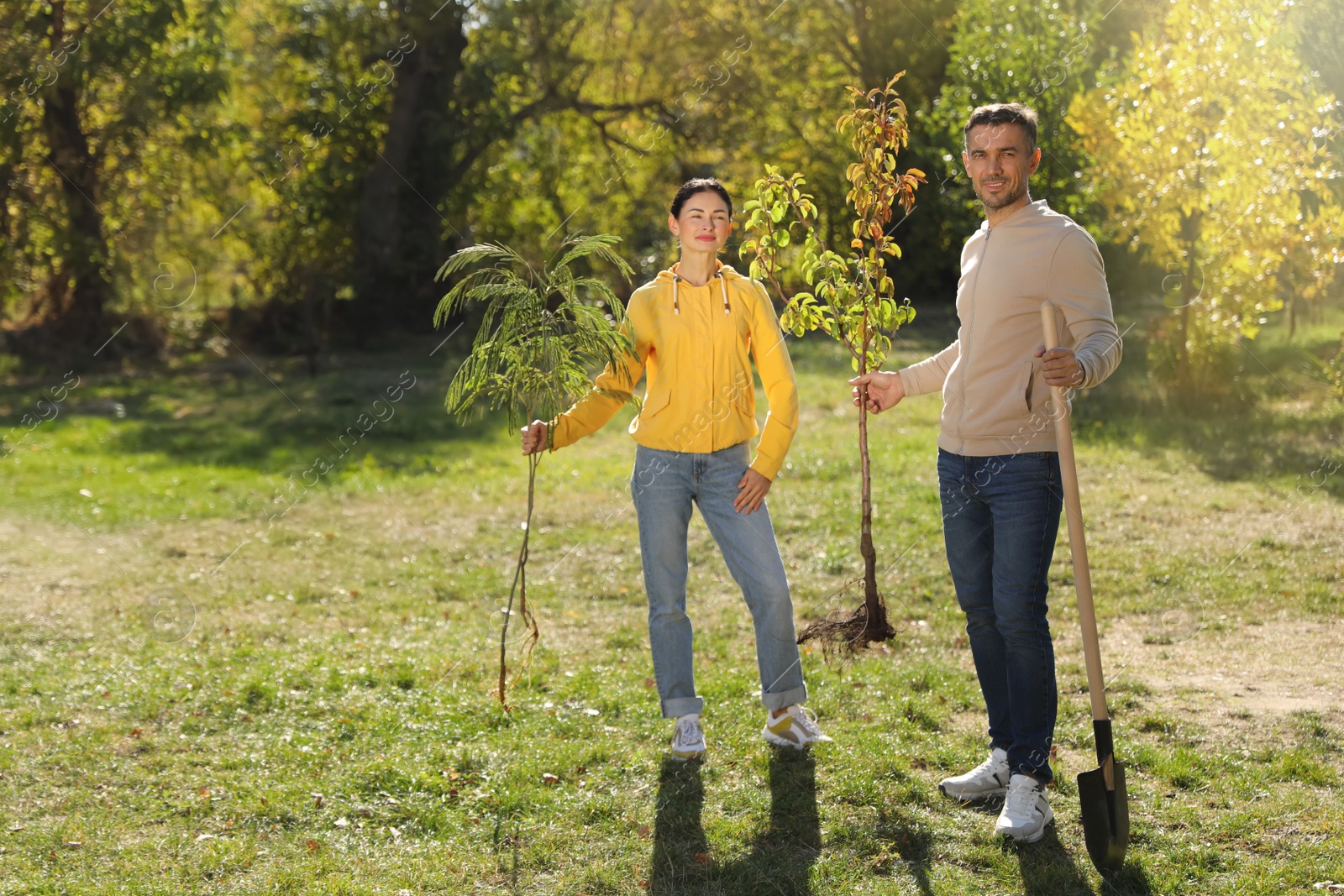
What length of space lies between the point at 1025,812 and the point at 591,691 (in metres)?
2.42

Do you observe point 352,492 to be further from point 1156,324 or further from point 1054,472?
point 1156,324

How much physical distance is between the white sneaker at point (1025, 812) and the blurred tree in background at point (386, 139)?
1275cm

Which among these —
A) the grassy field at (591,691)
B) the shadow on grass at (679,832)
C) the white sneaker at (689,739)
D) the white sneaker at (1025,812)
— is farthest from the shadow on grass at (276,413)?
the white sneaker at (1025,812)

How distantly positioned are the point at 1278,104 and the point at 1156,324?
3684 mm

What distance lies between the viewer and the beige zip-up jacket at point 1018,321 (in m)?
3.72

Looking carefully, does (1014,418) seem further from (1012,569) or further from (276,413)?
(276,413)

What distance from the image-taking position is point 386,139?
22.0 m

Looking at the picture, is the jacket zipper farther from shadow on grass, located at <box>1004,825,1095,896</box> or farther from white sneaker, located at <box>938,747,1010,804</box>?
shadow on grass, located at <box>1004,825,1095,896</box>

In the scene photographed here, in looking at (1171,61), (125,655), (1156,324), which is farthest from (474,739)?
(1156,324)

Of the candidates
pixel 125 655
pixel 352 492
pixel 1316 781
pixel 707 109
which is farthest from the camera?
pixel 707 109

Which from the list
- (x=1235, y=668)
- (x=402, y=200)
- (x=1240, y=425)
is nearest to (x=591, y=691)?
(x=1235, y=668)

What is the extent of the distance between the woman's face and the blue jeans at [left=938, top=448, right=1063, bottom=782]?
1.12 m

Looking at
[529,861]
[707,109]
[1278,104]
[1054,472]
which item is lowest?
[529,861]

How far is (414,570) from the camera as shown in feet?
28.1
